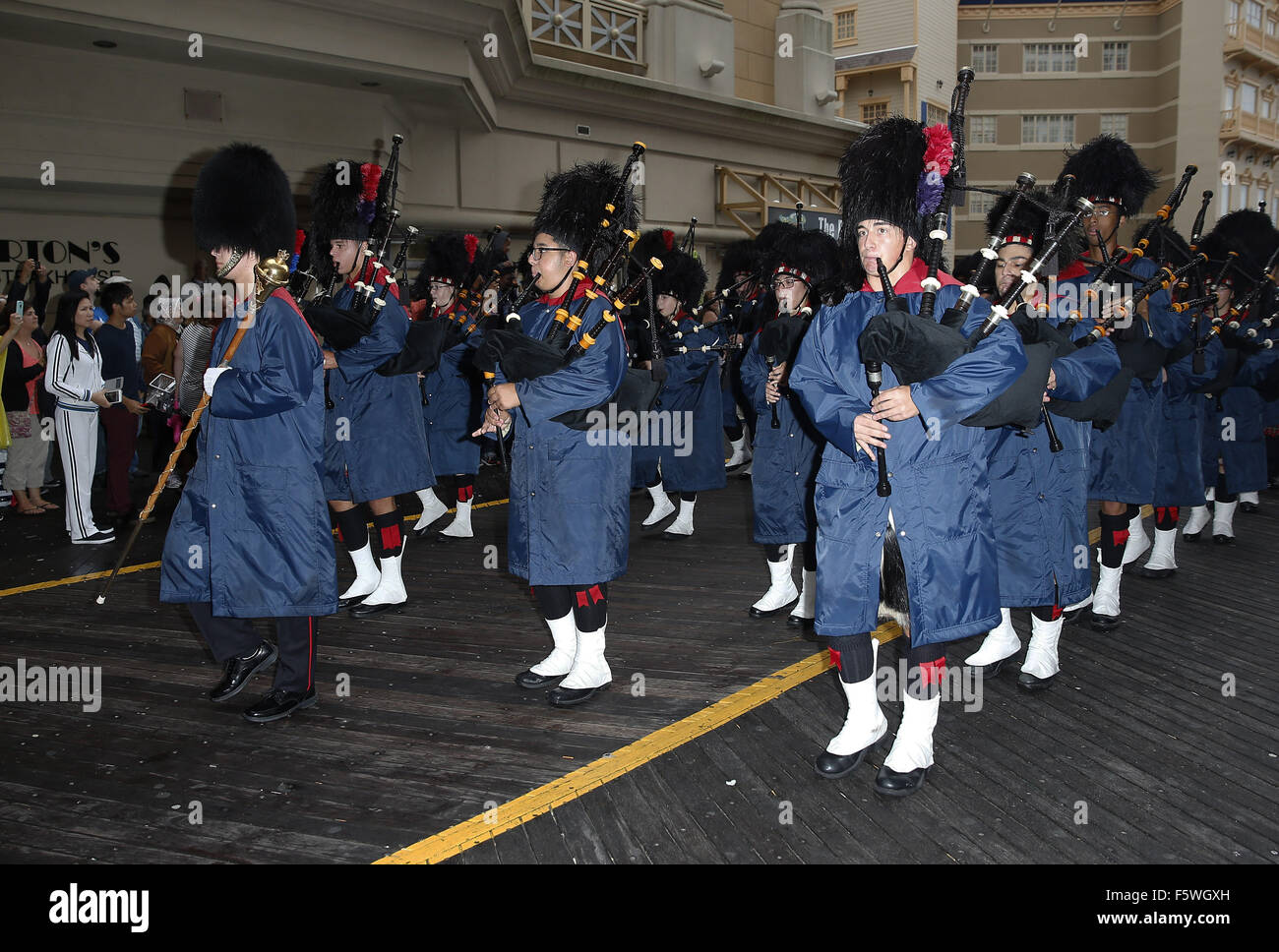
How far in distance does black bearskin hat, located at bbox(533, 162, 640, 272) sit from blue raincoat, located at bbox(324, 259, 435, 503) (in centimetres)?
146

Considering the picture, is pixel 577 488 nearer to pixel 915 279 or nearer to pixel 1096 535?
pixel 915 279

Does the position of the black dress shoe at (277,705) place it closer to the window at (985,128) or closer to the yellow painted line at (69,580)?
the yellow painted line at (69,580)

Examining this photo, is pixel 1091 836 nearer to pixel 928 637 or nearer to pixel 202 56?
pixel 928 637

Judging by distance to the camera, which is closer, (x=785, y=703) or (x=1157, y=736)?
(x=1157, y=736)

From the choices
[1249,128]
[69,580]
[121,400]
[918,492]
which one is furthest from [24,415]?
[1249,128]

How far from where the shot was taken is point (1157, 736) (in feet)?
12.4

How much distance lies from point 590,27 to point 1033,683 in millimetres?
13781

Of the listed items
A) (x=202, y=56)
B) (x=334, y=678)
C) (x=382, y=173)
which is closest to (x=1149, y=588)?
(x=334, y=678)

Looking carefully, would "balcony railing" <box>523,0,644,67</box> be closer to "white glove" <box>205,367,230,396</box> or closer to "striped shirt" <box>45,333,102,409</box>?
"striped shirt" <box>45,333,102,409</box>

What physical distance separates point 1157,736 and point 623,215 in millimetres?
3045

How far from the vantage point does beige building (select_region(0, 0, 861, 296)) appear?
9.66 m

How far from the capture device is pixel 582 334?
4004mm
